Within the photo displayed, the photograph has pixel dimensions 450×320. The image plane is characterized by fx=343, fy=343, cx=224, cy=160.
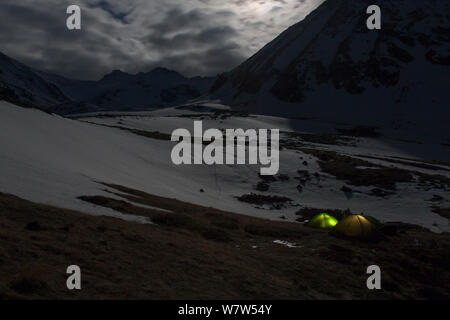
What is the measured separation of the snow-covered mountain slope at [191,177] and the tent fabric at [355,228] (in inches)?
Result: 480

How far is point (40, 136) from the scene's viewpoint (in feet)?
114

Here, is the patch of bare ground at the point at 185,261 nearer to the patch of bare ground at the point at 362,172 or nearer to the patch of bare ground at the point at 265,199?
the patch of bare ground at the point at 265,199

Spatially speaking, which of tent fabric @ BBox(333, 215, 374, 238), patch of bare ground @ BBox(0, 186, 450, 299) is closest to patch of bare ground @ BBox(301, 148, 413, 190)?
tent fabric @ BBox(333, 215, 374, 238)

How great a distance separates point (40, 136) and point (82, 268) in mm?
28402

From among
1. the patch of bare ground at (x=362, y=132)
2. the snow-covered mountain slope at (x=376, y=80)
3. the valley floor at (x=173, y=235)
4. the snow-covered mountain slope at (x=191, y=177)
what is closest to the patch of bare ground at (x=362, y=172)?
the snow-covered mountain slope at (x=191, y=177)

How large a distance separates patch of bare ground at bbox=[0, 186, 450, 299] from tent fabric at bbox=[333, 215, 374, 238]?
2.67ft

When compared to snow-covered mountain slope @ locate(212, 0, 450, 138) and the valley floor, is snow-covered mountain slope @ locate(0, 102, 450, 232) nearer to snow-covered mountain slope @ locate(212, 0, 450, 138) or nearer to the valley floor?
the valley floor

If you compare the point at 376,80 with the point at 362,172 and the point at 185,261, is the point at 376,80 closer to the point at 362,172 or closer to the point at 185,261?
the point at 362,172

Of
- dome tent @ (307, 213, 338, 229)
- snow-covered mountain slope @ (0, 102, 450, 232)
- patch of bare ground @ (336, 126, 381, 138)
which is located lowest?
dome tent @ (307, 213, 338, 229)

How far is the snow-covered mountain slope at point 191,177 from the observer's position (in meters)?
22.4

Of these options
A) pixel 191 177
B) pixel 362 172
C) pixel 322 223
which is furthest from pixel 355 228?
pixel 362 172

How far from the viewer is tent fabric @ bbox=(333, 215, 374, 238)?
66.9 ft
